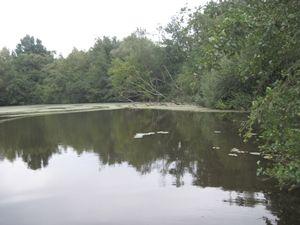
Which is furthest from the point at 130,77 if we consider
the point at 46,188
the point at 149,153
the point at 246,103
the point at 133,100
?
the point at 46,188

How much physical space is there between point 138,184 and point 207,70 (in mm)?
4020

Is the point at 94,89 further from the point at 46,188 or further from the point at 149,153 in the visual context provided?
the point at 46,188

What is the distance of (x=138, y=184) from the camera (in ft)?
32.3

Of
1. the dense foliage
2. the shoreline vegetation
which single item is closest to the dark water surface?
the dense foliage

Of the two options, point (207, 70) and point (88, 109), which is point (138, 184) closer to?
point (207, 70)

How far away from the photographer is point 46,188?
9.88m

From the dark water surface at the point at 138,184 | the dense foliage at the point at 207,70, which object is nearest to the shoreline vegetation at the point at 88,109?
the dense foliage at the point at 207,70

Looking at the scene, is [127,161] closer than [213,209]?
No

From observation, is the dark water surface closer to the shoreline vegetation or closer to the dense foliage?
the dense foliage

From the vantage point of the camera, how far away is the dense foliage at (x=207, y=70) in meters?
5.07

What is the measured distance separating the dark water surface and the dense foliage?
0.84 m

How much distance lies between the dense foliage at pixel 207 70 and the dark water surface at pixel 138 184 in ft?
2.74

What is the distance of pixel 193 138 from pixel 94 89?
37.1m

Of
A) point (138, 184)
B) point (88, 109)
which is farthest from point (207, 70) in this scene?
point (88, 109)
